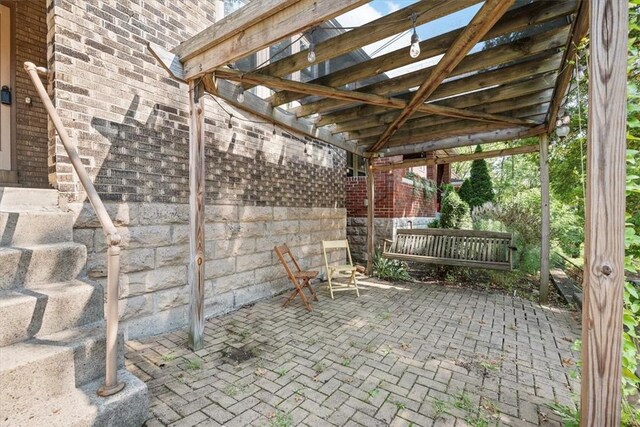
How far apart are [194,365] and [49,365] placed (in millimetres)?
1209

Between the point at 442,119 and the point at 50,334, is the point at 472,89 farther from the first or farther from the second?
the point at 50,334

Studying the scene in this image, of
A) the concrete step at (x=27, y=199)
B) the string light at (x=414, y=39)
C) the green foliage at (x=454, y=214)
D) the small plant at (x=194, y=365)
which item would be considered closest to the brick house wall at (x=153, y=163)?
the concrete step at (x=27, y=199)

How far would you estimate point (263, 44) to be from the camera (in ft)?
7.52

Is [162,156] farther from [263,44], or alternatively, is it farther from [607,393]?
[607,393]

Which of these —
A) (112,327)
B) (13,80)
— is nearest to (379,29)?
(112,327)

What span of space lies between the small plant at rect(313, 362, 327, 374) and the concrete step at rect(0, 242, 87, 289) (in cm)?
205

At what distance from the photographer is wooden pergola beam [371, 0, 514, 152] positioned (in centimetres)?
206

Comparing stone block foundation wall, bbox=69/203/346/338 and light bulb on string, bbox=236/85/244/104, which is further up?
light bulb on string, bbox=236/85/244/104

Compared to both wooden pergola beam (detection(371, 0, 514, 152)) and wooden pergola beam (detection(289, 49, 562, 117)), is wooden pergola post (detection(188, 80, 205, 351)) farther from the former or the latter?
wooden pergola beam (detection(371, 0, 514, 152))

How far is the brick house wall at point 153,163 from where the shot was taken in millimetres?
A: 2621

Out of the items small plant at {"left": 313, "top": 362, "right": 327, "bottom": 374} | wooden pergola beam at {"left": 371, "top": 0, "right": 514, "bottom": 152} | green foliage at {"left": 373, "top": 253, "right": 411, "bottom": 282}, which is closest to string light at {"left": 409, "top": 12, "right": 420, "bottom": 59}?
wooden pergola beam at {"left": 371, "top": 0, "right": 514, "bottom": 152}

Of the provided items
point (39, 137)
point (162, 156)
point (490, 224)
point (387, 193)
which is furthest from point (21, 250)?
point (490, 224)

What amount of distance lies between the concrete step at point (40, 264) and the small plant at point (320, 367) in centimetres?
205

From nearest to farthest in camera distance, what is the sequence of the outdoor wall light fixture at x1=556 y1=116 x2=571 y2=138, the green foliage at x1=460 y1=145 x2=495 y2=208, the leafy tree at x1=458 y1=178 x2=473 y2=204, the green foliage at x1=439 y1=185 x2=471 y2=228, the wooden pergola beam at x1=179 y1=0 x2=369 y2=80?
the wooden pergola beam at x1=179 y1=0 x2=369 y2=80 < the outdoor wall light fixture at x1=556 y1=116 x2=571 y2=138 < the green foliage at x1=439 y1=185 x2=471 y2=228 < the green foliage at x1=460 y1=145 x2=495 y2=208 < the leafy tree at x1=458 y1=178 x2=473 y2=204
